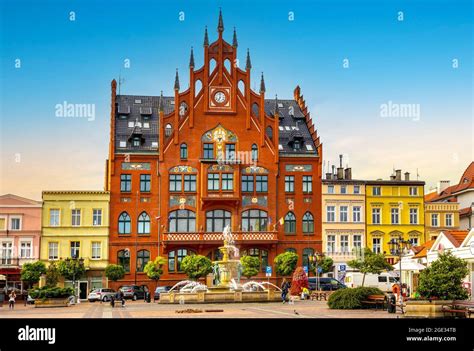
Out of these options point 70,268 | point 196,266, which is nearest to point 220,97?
point 196,266

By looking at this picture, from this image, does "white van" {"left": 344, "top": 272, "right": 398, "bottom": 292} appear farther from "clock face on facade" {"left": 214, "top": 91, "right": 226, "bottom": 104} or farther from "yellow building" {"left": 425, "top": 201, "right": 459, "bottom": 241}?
"clock face on facade" {"left": 214, "top": 91, "right": 226, "bottom": 104}

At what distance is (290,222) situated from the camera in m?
76.5

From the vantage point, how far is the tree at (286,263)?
70.9m

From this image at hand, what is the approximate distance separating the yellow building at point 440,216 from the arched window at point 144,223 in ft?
95.4

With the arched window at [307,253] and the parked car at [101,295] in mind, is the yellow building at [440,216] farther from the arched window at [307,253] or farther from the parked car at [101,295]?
the parked car at [101,295]

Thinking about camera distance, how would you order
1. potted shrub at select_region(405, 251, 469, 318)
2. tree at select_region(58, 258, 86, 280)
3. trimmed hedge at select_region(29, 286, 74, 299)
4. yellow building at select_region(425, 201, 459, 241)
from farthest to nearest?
yellow building at select_region(425, 201, 459, 241) < tree at select_region(58, 258, 86, 280) < trimmed hedge at select_region(29, 286, 74, 299) < potted shrub at select_region(405, 251, 469, 318)

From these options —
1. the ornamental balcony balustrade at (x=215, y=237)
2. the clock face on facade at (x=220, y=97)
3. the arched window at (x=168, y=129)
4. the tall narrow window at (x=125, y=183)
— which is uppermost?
the clock face on facade at (x=220, y=97)

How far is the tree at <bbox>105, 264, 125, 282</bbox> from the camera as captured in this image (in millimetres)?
68938

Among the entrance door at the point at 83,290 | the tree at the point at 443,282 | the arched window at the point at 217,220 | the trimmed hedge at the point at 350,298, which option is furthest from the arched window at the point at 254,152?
the tree at the point at 443,282

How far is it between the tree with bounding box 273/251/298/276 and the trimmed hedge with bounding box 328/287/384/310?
33170 millimetres

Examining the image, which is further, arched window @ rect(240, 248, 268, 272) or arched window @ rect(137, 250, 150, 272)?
arched window @ rect(240, 248, 268, 272)

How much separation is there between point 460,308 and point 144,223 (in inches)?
1913

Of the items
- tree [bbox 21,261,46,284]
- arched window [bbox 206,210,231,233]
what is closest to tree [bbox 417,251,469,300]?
tree [bbox 21,261,46,284]
